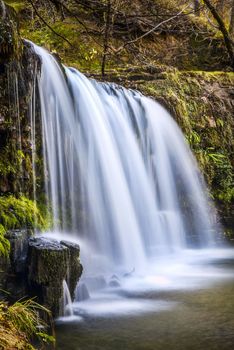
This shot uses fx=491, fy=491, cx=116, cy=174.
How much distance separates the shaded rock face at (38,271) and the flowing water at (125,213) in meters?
0.35

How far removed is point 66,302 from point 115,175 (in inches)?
130

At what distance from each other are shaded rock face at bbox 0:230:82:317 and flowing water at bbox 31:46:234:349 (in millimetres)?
354

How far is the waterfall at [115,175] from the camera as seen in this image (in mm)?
6754

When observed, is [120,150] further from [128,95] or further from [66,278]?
[66,278]

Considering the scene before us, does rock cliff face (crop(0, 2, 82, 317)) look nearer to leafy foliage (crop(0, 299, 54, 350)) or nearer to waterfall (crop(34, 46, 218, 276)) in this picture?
waterfall (crop(34, 46, 218, 276))

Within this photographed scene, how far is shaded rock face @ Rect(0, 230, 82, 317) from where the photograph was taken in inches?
178

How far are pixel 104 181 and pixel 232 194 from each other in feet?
13.1

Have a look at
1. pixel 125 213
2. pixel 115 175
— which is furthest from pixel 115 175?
pixel 125 213

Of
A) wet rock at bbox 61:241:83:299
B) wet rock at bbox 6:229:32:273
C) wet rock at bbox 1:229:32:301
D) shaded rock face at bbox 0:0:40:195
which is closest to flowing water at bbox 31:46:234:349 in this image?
wet rock at bbox 61:241:83:299

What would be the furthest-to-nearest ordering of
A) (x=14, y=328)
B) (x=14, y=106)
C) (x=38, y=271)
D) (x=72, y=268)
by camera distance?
(x=14, y=106) → (x=72, y=268) → (x=38, y=271) → (x=14, y=328)

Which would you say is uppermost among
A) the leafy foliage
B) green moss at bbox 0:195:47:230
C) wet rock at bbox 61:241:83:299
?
green moss at bbox 0:195:47:230

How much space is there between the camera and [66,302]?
4.67 meters

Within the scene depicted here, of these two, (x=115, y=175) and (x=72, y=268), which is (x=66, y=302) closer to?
(x=72, y=268)

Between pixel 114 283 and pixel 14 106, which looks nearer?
pixel 14 106
